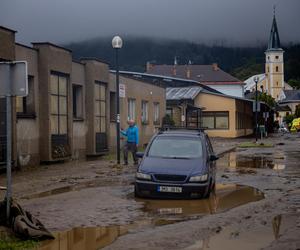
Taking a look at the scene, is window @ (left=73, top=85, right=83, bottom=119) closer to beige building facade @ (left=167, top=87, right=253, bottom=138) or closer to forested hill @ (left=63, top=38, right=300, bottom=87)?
beige building facade @ (left=167, top=87, right=253, bottom=138)

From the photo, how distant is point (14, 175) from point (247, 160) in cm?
1134

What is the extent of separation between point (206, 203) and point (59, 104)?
11.3 meters

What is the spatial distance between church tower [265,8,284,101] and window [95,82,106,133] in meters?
142

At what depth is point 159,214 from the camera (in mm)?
11344

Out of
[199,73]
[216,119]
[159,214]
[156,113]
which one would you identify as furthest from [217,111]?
[199,73]

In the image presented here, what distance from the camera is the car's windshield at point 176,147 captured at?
14148 millimetres

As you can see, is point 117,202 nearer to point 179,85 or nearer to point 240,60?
point 179,85

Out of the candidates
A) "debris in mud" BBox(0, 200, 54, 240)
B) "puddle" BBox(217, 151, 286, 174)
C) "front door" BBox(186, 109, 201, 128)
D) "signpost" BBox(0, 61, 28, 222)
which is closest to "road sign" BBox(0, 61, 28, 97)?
"signpost" BBox(0, 61, 28, 222)

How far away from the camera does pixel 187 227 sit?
9.80 meters

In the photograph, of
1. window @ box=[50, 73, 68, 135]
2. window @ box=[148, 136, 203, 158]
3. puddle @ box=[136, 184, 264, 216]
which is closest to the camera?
puddle @ box=[136, 184, 264, 216]

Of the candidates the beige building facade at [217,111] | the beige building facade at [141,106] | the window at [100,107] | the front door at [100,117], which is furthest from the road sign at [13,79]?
the beige building facade at [217,111]

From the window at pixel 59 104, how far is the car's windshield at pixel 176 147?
8342mm

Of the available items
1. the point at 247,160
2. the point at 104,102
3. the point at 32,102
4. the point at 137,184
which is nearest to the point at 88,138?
the point at 104,102

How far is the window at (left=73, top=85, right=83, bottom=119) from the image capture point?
25.5m
